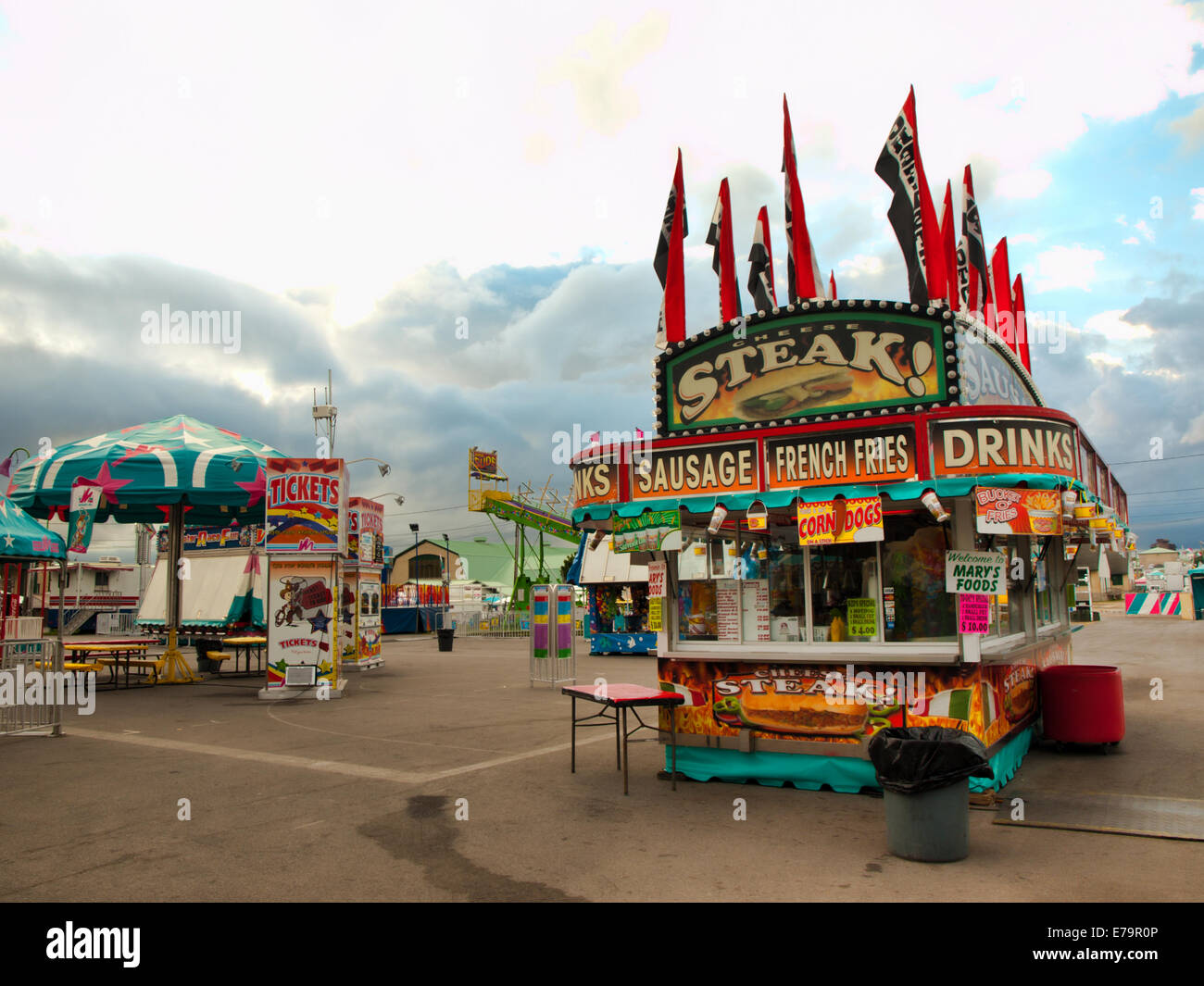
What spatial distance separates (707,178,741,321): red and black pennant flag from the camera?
10.9m

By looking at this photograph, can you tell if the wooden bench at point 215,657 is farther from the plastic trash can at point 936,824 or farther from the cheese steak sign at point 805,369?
the plastic trash can at point 936,824

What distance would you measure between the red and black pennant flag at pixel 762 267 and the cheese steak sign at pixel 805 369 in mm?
3175

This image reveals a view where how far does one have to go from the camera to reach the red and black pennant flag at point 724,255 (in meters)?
10.9

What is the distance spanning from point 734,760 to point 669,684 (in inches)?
40.7

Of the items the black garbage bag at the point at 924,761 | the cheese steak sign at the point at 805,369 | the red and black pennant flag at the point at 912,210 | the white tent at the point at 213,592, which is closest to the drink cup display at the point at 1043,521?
the cheese steak sign at the point at 805,369

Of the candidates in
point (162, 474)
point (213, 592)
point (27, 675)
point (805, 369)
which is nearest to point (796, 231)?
point (805, 369)

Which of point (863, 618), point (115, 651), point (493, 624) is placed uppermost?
point (863, 618)

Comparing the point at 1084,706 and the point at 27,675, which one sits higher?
the point at 27,675

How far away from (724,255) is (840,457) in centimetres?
406

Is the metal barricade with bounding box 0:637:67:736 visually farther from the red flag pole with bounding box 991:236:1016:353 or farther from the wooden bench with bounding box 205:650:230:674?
the red flag pole with bounding box 991:236:1016:353

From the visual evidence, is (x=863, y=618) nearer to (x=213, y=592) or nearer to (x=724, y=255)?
(x=724, y=255)

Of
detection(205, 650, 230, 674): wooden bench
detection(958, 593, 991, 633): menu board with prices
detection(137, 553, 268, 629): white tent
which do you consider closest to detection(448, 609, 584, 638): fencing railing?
detection(137, 553, 268, 629): white tent

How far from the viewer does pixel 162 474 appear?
1877 centimetres

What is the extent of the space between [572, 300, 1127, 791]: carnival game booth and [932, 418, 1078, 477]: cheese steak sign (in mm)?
18
